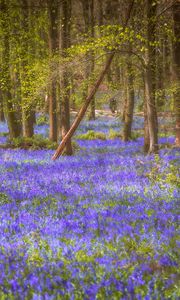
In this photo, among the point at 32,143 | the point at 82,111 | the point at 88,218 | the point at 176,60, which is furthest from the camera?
the point at 32,143

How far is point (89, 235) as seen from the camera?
18.9 ft

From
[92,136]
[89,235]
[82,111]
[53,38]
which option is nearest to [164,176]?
[82,111]

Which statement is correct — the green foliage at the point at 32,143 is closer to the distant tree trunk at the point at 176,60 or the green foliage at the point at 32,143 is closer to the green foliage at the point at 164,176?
the distant tree trunk at the point at 176,60

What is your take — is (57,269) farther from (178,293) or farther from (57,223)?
(57,223)

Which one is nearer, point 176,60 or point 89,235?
point 89,235

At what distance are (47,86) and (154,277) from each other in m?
10.0

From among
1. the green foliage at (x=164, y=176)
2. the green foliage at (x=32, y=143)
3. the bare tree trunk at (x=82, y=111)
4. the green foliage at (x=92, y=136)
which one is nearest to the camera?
the green foliage at (x=164, y=176)

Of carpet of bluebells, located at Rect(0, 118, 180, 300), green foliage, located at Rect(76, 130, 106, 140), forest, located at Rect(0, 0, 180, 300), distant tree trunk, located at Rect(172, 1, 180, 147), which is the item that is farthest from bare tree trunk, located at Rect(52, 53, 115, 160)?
green foliage, located at Rect(76, 130, 106, 140)

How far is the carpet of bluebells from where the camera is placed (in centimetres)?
409

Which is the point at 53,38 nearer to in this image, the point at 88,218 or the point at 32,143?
the point at 32,143

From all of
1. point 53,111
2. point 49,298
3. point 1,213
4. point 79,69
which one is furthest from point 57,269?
point 53,111

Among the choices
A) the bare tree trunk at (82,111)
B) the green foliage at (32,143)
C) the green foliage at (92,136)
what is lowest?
the green foliage at (92,136)

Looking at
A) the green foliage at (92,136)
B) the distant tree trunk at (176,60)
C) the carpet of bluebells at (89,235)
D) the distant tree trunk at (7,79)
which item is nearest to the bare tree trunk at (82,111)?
the carpet of bluebells at (89,235)

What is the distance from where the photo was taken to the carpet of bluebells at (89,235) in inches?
161
